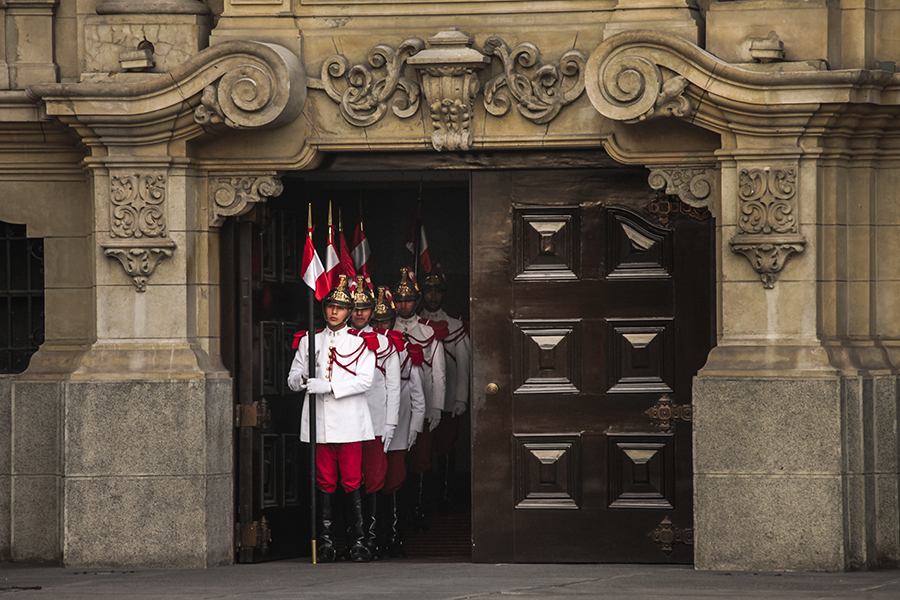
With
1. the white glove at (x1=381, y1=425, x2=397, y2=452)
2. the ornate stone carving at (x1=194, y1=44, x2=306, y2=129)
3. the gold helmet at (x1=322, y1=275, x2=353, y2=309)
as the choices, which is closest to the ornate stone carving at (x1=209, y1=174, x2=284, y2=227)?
the ornate stone carving at (x1=194, y1=44, x2=306, y2=129)

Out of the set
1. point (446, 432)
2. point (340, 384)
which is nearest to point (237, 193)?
point (340, 384)

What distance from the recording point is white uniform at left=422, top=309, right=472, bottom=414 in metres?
14.6

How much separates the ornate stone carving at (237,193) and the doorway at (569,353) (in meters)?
0.25

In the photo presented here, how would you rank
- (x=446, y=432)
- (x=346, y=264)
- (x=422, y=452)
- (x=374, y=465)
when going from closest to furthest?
(x=374, y=465), (x=346, y=264), (x=422, y=452), (x=446, y=432)

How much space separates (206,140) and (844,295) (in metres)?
4.79

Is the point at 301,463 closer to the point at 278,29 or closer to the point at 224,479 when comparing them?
the point at 224,479

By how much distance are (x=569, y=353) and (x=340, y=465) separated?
78.7 inches

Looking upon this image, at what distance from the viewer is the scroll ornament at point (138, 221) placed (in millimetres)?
11633

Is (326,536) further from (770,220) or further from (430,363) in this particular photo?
(770,220)

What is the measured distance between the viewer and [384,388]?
12.7 metres

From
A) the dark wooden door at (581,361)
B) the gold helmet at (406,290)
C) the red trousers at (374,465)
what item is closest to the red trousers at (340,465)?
the red trousers at (374,465)

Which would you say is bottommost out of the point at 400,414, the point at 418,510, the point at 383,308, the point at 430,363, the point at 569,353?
the point at 418,510

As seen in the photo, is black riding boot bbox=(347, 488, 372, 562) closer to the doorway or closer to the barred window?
the doorway

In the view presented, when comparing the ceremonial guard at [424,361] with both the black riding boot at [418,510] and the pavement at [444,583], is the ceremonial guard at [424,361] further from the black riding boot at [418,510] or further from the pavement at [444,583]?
the pavement at [444,583]
